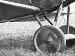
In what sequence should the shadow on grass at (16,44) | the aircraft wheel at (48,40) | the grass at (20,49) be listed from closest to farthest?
the aircraft wheel at (48,40) → the grass at (20,49) → the shadow on grass at (16,44)

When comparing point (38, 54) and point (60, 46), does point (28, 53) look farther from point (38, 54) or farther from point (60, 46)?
point (60, 46)

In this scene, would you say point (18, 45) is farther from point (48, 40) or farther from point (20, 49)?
point (48, 40)

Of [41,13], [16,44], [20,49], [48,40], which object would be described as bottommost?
[16,44]

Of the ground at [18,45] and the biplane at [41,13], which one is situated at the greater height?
the biplane at [41,13]

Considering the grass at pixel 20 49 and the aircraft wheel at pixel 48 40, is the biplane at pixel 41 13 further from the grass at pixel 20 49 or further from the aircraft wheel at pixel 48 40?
the grass at pixel 20 49

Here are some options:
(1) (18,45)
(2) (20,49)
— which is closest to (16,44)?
(1) (18,45)

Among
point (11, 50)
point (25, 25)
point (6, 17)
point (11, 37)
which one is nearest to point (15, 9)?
point (6, 17)

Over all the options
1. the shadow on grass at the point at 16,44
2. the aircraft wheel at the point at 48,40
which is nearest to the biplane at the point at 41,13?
the aircraft wheel at the point at 48,40
